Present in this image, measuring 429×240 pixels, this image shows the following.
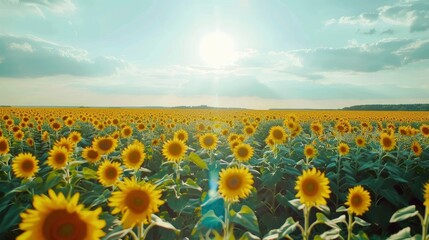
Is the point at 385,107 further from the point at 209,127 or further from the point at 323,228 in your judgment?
the point at 323,228

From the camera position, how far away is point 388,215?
6.62m

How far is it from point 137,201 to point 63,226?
0.73 m

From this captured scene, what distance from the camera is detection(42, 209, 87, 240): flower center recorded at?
2.10 m

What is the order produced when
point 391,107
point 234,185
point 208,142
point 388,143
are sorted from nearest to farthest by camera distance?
point 234,185, point 388,143, point 208,142, point 391,107

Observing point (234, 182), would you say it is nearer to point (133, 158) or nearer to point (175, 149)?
point (133, 158)

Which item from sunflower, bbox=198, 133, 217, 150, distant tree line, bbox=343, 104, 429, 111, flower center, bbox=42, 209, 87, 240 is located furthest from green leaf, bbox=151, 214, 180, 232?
distant tree line, bbox=343, 104, 429, 111

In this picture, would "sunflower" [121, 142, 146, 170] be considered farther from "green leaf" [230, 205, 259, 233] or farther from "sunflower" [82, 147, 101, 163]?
"green leaf" [230, 205, 259, 233]

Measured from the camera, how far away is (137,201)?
2777 millimetres

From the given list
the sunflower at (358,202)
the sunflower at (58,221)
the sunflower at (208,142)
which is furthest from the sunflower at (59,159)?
the sunflower at (358,202)

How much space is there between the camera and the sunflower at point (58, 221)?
82.3 inches

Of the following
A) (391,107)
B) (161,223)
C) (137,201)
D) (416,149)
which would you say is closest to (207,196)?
(161,223)

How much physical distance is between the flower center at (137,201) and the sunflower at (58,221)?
0.62 metres

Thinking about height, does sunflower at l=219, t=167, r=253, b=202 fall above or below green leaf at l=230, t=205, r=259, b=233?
above

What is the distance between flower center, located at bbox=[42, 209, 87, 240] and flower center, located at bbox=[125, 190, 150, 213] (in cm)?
65
